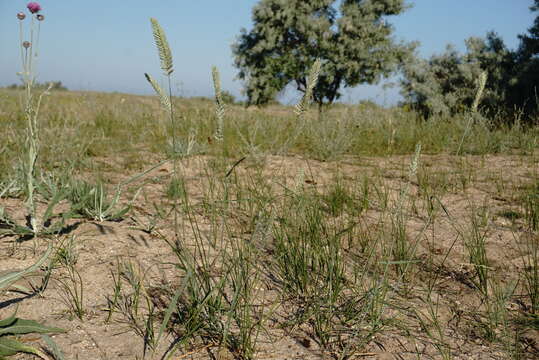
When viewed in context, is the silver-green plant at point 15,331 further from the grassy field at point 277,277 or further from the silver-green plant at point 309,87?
the silver-green plant at point 309,87

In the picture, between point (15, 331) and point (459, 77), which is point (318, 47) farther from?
point (15, 331)

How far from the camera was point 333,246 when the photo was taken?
1.60 meters

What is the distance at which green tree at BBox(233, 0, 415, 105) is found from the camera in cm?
1439

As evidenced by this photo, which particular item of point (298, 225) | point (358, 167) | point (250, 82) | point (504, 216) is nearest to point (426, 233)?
point (504, 216)

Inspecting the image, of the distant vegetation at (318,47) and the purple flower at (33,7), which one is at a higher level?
the distant vegetation at (318,47)

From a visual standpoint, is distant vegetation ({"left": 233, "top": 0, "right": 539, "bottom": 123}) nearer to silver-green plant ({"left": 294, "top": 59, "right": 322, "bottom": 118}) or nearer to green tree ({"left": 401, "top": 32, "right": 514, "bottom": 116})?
green tree ({"left": 401, "top": 32, "right": 514, "bottom": 116})

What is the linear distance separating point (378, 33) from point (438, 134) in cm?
1105

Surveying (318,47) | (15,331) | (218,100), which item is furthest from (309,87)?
(318,47)

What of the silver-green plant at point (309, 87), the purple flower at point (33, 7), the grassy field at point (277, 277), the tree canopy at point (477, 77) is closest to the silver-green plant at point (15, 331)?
the grassy field at point (277, 277)

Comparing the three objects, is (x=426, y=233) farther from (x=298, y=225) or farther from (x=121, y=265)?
(x=121, y=265)

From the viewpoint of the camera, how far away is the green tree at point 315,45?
14.4 m

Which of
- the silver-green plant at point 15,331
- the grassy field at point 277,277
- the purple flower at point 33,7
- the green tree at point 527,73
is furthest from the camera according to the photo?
the green tree at point 527,73

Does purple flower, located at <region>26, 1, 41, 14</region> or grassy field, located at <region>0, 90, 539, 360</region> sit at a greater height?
purple flower, located at <region>26, 1, 41, 14</region>

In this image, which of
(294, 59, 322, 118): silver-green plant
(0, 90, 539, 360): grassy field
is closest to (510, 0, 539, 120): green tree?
(0, 90, 539, 360): grassy field
